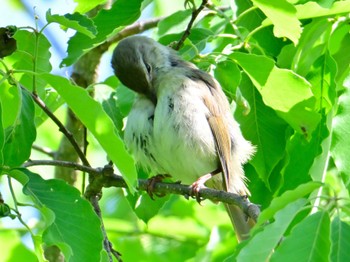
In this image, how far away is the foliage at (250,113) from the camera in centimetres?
283

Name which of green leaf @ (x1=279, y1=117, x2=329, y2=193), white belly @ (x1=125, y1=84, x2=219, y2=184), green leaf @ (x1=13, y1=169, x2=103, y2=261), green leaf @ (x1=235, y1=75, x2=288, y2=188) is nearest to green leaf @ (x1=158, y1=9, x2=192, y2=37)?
white belly @ (x1=125, y1=84, x2=219, y2=184)

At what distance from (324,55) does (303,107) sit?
33 cm

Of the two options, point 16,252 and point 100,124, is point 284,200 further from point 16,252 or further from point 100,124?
point 16,252

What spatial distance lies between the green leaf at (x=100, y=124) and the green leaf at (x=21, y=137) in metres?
0.46

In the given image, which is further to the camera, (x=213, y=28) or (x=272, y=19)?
(x=213, y=28)

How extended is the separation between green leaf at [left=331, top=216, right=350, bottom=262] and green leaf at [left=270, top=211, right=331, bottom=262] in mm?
50

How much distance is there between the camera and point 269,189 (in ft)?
13.8

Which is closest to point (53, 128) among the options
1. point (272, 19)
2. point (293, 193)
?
point (272, 19)

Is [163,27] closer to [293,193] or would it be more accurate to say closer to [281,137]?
[281,137]

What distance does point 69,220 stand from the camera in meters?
3.46

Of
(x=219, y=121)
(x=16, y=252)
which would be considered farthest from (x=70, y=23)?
(x=16, y=252)

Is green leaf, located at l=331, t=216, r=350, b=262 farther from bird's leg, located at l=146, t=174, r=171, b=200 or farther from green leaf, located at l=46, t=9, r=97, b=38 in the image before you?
bird's leg, located at l=146, t=174, r=171, b=200

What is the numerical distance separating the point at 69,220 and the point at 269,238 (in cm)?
106

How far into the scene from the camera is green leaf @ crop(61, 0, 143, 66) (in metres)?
4.16
